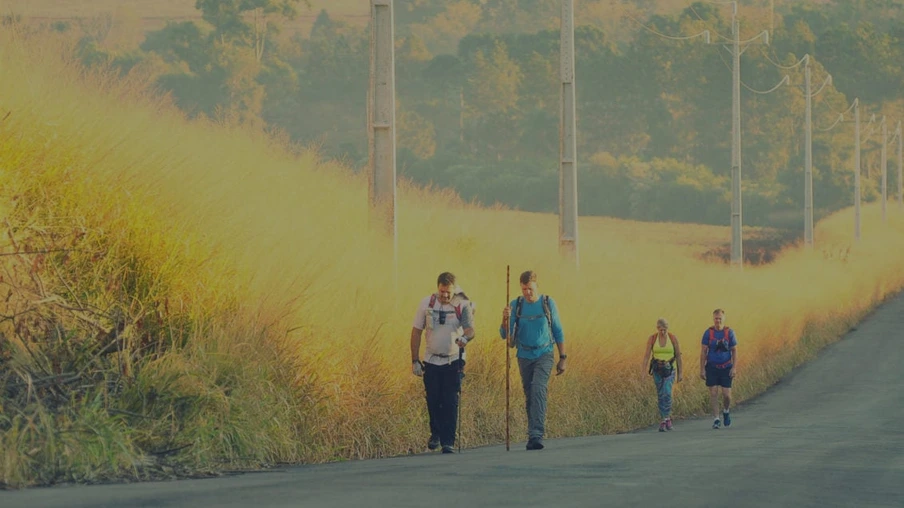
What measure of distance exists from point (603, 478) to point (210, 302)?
4350 millimetres

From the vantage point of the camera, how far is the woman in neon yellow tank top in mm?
22969

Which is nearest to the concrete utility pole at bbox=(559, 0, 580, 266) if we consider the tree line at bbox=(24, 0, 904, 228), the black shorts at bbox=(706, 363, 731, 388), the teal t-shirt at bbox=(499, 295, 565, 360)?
the black shorts at bbox=(706, 363, 731, 388)

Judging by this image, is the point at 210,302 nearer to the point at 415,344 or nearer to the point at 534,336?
the point at 415,344

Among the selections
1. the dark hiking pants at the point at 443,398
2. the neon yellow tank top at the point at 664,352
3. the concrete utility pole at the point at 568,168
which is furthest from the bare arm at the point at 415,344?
the concrete utility pole at the point at 568,168

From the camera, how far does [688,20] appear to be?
114 m

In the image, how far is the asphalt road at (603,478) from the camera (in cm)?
1169

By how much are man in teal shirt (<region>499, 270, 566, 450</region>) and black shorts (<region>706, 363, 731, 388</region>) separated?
22.8 ft

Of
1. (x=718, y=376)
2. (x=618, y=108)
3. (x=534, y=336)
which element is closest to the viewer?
(x=534, y=336)

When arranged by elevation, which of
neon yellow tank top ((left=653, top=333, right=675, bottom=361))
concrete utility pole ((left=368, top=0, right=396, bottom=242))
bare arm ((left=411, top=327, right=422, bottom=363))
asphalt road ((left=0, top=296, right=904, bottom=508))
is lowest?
asphalt road ((left=0, top=296, right=904, bottom=508))

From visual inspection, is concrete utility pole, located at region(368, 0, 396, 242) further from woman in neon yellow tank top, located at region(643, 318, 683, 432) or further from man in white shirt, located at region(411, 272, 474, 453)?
woman in neon yellow tank top, located at region(643, 318, 683, 432)

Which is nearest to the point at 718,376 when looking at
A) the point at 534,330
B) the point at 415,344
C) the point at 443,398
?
the point at 534,330

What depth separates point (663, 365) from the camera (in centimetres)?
2302

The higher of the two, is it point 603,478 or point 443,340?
point 443,340

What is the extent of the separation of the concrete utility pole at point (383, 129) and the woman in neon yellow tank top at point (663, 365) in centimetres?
514
